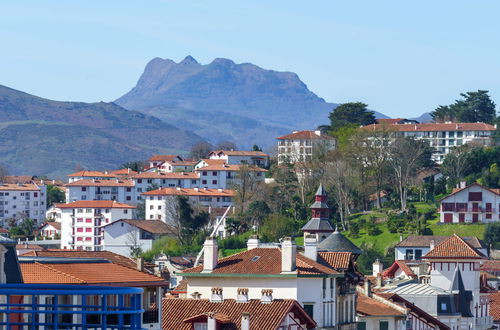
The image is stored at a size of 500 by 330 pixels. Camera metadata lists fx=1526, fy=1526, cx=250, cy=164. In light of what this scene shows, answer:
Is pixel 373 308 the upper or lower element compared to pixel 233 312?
lower

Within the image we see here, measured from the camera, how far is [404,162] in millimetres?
166375

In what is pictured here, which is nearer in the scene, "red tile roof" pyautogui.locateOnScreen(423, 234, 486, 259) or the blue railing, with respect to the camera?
the blue railing

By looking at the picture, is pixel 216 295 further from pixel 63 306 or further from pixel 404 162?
pixel 404 162

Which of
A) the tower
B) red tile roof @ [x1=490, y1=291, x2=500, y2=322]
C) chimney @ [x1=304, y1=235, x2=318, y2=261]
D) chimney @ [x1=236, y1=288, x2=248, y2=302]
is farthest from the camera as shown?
the tower

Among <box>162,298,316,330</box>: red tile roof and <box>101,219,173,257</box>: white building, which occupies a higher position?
<box>162,298,316,330</box>: red tile roof

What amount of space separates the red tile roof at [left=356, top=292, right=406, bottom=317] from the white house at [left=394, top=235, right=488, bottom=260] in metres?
66.7

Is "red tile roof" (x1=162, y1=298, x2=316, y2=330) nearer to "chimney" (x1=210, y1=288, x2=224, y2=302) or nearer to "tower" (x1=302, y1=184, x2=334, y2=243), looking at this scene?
"chimney" (x1=210, y1=288, x2=224, y2=302)

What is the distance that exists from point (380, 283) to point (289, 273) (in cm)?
2849

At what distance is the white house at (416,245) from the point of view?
5381 inches

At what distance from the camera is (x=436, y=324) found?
75188mm

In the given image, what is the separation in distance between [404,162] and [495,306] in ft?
227

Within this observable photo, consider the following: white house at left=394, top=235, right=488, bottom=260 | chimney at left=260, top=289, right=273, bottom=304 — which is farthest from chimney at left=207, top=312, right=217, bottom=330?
white house at left=394, top=235, right=488, bottom=260

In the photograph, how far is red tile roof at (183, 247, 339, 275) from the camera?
57.8 m

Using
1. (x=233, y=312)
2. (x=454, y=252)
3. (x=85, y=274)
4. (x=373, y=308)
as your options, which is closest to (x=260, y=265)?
(x=233, y=312)
